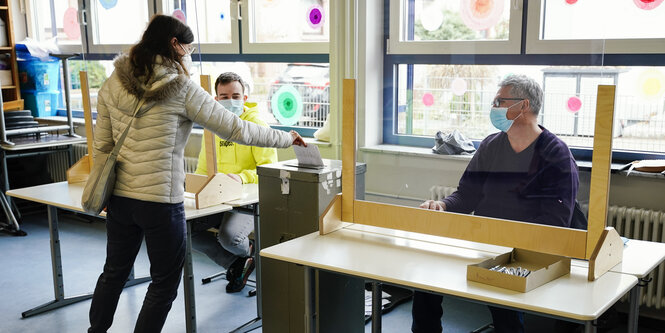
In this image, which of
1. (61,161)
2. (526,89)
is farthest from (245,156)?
(61,161)

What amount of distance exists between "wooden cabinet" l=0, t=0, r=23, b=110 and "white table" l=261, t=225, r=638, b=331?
408 centimetres

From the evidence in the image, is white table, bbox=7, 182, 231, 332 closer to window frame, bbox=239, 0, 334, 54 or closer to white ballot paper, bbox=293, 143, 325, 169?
white ballot paper, bbox=293, 143, 325, 169

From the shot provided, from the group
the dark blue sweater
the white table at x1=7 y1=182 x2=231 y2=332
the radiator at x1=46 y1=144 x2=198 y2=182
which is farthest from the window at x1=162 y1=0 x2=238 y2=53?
the dark blue sweater

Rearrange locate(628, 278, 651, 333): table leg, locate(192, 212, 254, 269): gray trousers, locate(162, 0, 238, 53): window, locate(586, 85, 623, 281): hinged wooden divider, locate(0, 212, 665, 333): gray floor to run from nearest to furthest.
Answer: locate(586, 85, 623, 281): hinged wooden divider → locate(628, 278, 651, 333): table leg → locate(0, 212, 665, 333): gray floor → locate(192, 212, 254, 269): gray trousers → locate(162, 0, 238, 53): window

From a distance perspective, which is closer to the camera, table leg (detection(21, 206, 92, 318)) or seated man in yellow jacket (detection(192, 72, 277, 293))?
seated man in yellow jacket (detection(192, 72, 277, 293))

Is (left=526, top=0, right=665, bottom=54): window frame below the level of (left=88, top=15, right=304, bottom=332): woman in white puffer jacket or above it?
above

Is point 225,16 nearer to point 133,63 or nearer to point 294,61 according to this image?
point 294,61

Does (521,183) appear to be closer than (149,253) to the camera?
Yes

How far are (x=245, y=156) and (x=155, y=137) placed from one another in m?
1.13

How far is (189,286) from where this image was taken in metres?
3.08

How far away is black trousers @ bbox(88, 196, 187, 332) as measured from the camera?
2.52m

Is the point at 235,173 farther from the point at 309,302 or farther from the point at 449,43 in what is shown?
the point at 449,43

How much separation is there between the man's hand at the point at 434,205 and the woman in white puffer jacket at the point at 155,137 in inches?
29.3

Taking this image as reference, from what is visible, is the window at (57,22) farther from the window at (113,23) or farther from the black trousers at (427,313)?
the black trousers at (427,313)
